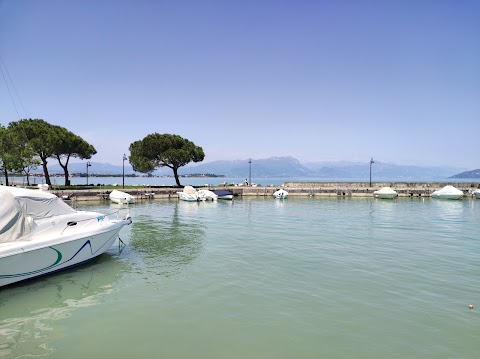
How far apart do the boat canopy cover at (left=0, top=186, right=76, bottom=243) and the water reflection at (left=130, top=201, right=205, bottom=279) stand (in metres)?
4.09

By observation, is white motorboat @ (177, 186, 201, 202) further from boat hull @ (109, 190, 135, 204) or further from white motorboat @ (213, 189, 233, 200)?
boat hull @ (109, 190, 135, 204)

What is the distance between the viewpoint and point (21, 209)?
35.3 feet

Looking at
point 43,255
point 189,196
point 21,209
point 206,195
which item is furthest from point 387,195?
point 21,209

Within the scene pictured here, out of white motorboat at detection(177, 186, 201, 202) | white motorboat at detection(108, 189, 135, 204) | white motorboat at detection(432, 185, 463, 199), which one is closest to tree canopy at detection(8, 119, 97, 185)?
white motorboat at detection(108, 189, 135, 204)

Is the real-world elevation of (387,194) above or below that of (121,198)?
below

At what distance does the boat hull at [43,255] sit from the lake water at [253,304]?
0.44 m

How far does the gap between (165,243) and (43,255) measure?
7.62 metres

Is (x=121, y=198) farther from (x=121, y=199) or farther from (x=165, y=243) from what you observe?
(x=165, y=243)

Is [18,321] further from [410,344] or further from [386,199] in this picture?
[386,199]

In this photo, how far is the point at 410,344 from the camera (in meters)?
7.05

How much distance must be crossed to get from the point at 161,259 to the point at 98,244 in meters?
2.76

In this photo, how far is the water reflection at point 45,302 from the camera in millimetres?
7066

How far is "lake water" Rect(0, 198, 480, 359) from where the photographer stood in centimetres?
692

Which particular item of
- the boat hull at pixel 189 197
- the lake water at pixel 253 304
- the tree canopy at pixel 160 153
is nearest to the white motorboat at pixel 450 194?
the boat hull at pixel 189 197
